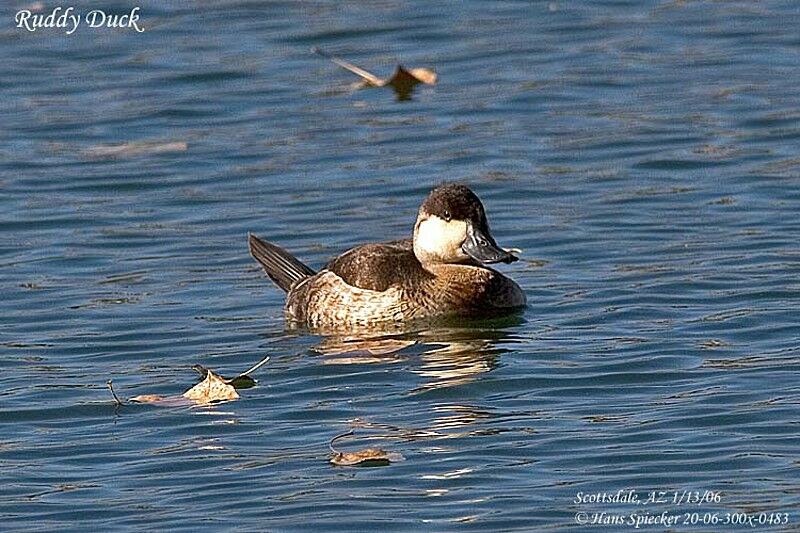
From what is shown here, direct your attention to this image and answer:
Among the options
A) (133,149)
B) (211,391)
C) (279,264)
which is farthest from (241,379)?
(133,149)

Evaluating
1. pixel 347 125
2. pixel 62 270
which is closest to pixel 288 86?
pixel 347 125

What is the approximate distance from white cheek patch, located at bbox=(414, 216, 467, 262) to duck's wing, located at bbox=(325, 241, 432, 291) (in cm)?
11

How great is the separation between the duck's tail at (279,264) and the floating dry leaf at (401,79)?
5421 millimetres

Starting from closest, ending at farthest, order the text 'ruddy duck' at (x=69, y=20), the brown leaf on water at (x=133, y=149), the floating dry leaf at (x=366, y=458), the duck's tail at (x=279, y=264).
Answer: the floating dry leaf at (x=366, y=458), the duck's tail at (x=279, y=264), the brown leaf on water at (x=133, y=149), the text 'ruddy duck' at (x=69, y=20)

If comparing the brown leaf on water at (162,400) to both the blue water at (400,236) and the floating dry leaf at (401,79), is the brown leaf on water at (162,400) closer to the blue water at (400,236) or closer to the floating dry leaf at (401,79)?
the blue water at (400,236)

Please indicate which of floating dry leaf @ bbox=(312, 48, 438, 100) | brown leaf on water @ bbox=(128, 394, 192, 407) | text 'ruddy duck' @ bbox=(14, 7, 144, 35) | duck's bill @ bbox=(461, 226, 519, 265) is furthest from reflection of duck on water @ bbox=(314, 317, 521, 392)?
text 'ruddy duck' @ bbox=(14, 7, 144, 35)

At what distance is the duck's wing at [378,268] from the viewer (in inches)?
493

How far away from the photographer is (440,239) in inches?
495

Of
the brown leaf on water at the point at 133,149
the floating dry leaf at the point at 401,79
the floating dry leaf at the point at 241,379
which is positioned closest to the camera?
the floating dry leaf at the point at 241,379

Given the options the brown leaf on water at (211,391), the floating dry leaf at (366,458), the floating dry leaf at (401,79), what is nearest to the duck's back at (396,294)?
the brown leaf on water at (211,391)

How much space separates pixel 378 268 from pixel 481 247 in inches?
24.0

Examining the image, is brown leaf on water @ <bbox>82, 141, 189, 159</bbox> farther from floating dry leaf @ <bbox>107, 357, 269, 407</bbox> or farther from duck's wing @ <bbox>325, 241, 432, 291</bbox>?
floating dry leaf @ <bbox>107, 357, 269, 407</bbox>

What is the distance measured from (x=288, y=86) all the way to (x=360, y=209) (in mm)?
4253

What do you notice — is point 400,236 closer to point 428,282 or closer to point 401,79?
point 428,282
